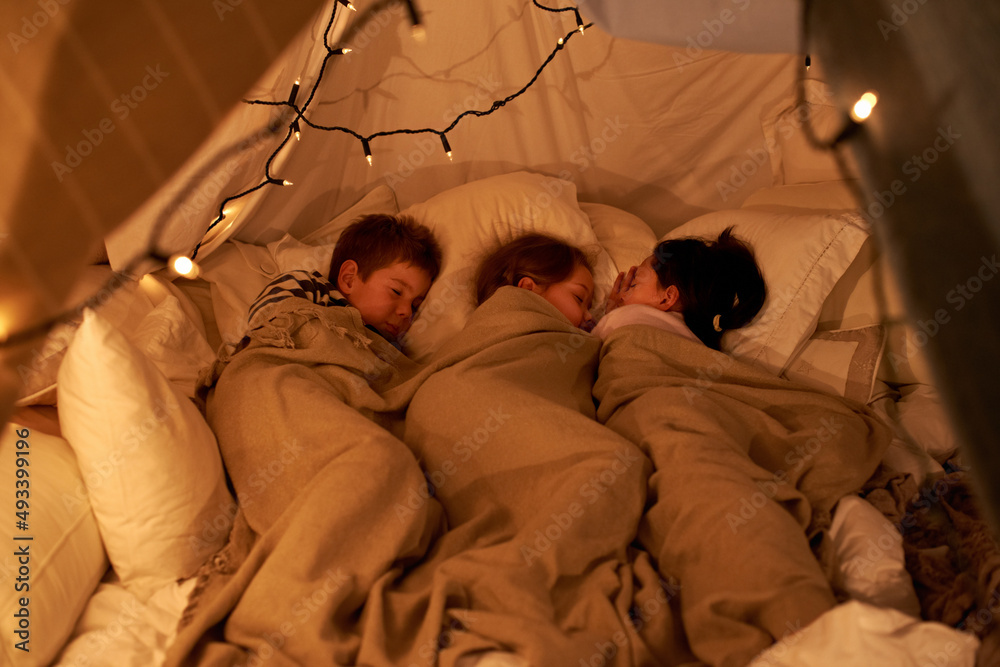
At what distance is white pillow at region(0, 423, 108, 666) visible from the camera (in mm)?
865

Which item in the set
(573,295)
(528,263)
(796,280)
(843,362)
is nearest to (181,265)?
(528,263)

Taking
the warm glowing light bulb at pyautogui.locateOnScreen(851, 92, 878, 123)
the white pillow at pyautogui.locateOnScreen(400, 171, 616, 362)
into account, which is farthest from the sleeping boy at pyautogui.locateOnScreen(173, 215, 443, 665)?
the warm glowing light bulb at pyautogui.locateOnScreen(851, 92, 878, 123)

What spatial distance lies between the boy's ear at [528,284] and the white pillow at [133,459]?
2.67 feet

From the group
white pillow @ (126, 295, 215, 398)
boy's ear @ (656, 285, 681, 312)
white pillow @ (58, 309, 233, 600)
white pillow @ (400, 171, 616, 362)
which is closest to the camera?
white pillow @ (58, 309, 233, 600)

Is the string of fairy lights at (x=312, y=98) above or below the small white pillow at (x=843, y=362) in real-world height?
above

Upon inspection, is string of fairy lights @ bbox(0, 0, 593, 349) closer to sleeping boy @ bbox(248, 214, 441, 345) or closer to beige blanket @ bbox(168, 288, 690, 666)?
sleeping boy @ bbox(248, 214, 441, 345)

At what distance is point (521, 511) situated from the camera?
109 cm

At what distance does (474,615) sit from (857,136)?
812 mm

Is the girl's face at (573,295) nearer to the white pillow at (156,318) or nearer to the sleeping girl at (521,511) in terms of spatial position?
the sleeping girl at (521,511)

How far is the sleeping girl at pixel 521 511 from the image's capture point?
893 millimetres

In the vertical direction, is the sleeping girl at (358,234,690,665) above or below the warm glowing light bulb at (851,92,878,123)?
below

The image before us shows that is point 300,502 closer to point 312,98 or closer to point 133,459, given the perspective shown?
point 133,459

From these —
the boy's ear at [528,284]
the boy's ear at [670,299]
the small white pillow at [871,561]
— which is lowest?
the small white pillow at [871,561]

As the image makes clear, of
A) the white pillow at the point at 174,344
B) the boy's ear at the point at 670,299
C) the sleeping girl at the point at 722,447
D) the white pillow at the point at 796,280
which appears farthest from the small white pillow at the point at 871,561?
the white pillow at the point at 174,344
